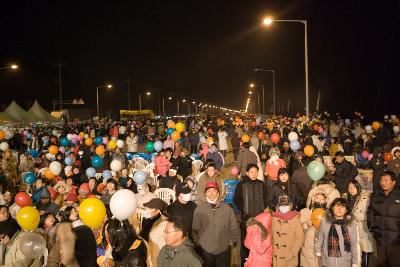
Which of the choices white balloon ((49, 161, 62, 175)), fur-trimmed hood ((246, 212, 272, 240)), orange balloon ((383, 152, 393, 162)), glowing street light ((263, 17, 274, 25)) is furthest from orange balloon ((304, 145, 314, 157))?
glowing street light ((263, 17, 274, 25))

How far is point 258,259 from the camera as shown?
6129 mm

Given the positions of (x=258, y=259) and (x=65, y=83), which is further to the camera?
(x=65, y=83)

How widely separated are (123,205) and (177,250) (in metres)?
1.75

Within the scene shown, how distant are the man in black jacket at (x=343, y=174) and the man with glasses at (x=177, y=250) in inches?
236

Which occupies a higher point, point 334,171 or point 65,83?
point 65,83

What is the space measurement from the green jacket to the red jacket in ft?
6.17

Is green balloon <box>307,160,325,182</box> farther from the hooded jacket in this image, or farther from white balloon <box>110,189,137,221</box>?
white balloon <box>110,189,137,221</box>

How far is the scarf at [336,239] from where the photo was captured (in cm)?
577

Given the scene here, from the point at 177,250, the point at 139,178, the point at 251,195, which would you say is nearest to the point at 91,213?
the point at 177,250

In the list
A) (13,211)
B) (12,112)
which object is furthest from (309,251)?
(12,112)

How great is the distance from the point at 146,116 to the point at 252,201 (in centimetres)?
7534

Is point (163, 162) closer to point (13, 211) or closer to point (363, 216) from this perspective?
point (13, 211)

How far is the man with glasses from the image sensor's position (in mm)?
4281

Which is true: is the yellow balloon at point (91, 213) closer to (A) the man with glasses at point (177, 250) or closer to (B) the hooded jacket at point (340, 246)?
(A) the man with glasses at point (177, 250)
